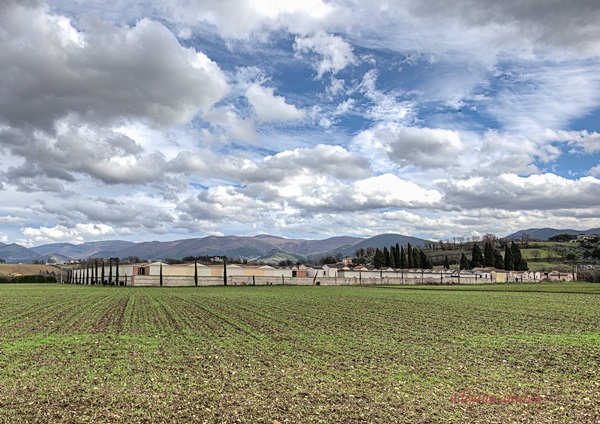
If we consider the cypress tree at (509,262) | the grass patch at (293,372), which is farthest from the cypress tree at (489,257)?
the grass patch at (293,372)

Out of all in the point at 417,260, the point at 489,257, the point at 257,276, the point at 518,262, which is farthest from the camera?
the point at 417,260

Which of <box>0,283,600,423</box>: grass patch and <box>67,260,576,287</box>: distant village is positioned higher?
<box>0,283,600,423</box>: grass patch

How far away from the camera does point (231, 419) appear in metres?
8.34

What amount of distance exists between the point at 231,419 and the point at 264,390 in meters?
1.99

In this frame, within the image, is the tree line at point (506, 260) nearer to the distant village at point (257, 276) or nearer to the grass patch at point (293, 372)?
the distant village at point (257, 276)

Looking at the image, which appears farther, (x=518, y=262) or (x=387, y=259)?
(x=387, y=259)

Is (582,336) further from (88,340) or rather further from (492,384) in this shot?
A: (88,340)

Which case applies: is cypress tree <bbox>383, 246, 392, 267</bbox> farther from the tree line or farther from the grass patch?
the grass patch

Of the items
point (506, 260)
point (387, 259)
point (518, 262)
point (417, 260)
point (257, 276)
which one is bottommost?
point (518, 262)

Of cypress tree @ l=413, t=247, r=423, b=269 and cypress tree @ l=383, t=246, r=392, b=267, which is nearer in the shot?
cypress tree @ l=413, t=247, r=423, b=269

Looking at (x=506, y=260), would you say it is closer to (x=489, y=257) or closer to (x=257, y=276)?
(x=489, y=257)

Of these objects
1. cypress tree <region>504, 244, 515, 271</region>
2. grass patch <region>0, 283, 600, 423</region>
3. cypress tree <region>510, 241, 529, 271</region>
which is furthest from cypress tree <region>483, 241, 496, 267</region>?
grass patch <region>0, 283, 600, 423</region>

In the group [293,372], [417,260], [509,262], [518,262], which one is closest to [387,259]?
[417,260]

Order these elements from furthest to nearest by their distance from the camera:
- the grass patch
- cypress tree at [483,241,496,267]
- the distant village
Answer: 1. cypress tree at [483,241,496,267]
2. the distant village
3. the grass patch
